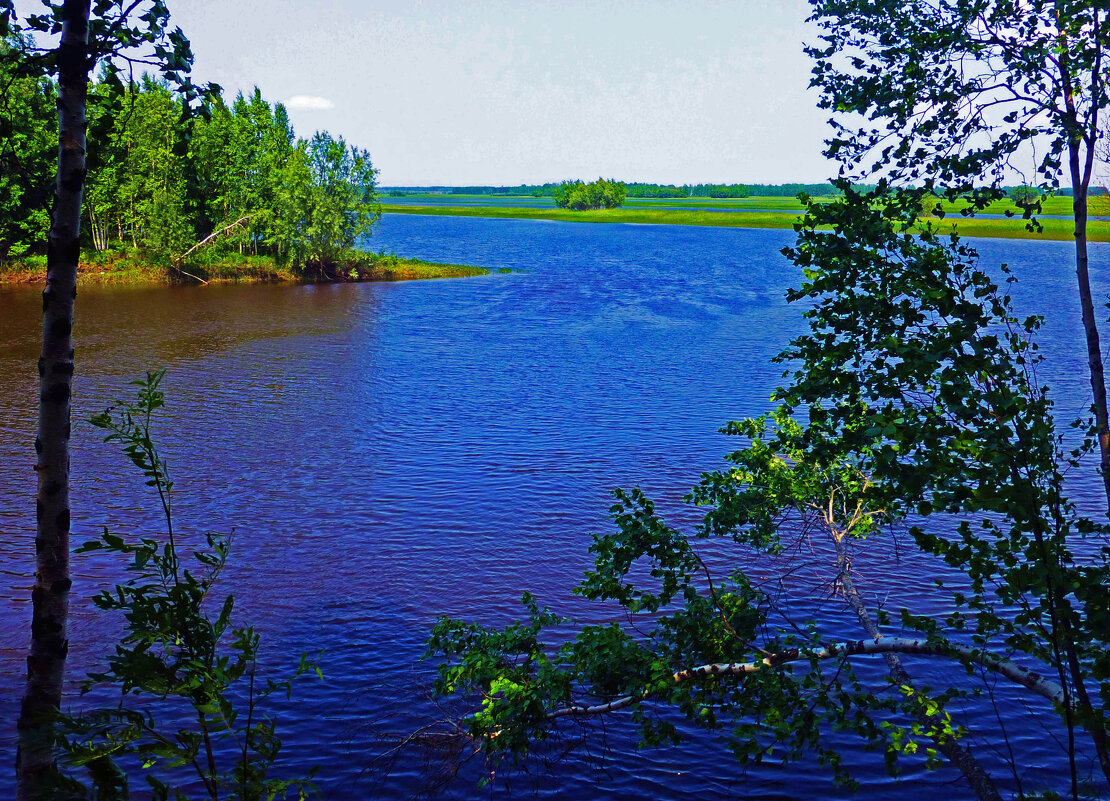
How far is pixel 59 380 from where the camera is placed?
6.62 meters

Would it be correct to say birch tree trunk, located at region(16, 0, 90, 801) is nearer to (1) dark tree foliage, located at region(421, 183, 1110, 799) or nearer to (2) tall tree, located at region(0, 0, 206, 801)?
(2) tall tree, located at region(0, 0, 206, 801)

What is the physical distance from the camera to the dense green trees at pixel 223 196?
82.8 m

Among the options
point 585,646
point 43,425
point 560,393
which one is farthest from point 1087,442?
point 560,393

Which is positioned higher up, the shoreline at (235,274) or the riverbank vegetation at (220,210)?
the riverbank vegetation at (220,210)

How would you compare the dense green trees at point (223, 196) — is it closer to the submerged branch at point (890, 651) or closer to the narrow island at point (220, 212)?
the narrow island at point (220, 212)

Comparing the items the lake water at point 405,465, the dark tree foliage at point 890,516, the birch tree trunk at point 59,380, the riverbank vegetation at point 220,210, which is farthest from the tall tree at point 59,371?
the riverbank vegetation at point 220,210

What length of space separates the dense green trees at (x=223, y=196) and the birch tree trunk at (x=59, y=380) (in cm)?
8082

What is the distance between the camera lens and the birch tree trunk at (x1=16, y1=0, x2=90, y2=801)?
6.56 metres

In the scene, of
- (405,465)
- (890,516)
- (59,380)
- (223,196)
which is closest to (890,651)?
(890,516)

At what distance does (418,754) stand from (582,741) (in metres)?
2.76

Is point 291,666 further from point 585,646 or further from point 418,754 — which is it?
point 585,646

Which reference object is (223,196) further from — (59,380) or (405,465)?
(59,380)

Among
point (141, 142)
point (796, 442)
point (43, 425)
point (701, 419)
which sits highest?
point (141, 142)

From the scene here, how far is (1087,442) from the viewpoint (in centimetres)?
866
